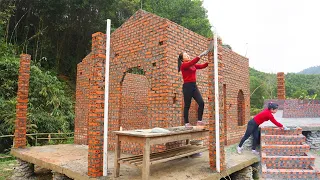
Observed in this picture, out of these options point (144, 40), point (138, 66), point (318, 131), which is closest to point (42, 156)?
point (138, 66)

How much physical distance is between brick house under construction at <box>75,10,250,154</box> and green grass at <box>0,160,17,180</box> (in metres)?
2.46

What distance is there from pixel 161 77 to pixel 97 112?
196cm

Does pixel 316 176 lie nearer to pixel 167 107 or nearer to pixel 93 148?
pixel 167 107

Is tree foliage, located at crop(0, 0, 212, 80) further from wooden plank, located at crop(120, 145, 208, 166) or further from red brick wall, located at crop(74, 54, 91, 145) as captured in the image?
wooden plank, located at crop(120, 145, 208, 166)

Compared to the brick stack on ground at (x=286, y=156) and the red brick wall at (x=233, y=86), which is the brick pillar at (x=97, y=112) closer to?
the brick stack on ground at (x=286, y=156)

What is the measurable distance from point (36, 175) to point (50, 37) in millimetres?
12499

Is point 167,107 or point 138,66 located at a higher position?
point 138,66

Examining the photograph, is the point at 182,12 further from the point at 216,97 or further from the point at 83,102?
the point at 216,97

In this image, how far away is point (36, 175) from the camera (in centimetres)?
809

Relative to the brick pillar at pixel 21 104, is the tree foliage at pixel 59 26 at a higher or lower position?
higher

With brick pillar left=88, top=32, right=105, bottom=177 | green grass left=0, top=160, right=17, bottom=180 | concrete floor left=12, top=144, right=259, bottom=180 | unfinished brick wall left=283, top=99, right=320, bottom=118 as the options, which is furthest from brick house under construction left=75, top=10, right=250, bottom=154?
unfinished brick wall left=283, top=99, right=320, bottom=118

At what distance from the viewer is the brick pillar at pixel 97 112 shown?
4.61 metres

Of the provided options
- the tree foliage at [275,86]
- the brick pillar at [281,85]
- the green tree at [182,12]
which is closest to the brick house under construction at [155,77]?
the brick pillar at [281,85]

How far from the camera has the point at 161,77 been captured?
5.98 m
